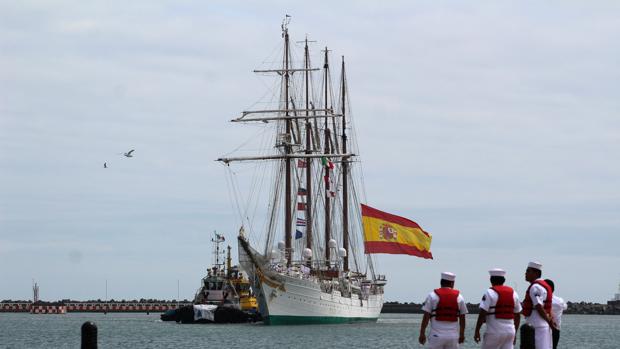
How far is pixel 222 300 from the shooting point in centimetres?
12644

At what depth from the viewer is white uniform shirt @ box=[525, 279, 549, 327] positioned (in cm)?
2444

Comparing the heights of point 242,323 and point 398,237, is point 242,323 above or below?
below

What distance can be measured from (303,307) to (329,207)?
14959mm

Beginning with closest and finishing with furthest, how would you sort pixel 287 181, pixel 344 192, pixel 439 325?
pixel 439 325 < pixel 287 181 < pixel 344 192

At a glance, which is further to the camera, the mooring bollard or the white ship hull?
the white ship hull

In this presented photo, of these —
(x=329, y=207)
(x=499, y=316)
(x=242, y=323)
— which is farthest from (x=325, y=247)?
(x=499, y=316)

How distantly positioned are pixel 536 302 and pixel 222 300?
103554mm

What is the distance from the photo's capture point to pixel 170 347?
7075 centimetres

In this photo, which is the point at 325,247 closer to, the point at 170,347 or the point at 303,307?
the point at 303,307

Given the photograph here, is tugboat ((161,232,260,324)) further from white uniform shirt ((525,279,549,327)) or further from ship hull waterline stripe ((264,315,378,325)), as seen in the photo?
white uniform shirt ((525,279,549,327))

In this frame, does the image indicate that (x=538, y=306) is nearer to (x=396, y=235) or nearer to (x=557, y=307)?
(x=557, y=307)

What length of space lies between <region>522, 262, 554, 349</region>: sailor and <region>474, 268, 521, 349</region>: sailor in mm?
643

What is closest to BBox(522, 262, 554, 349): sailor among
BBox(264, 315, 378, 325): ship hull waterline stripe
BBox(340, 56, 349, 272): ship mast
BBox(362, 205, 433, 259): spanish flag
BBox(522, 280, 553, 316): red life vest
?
BBox(522, 280, 553, 316): red life vest

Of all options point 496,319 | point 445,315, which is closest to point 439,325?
point 445,315
